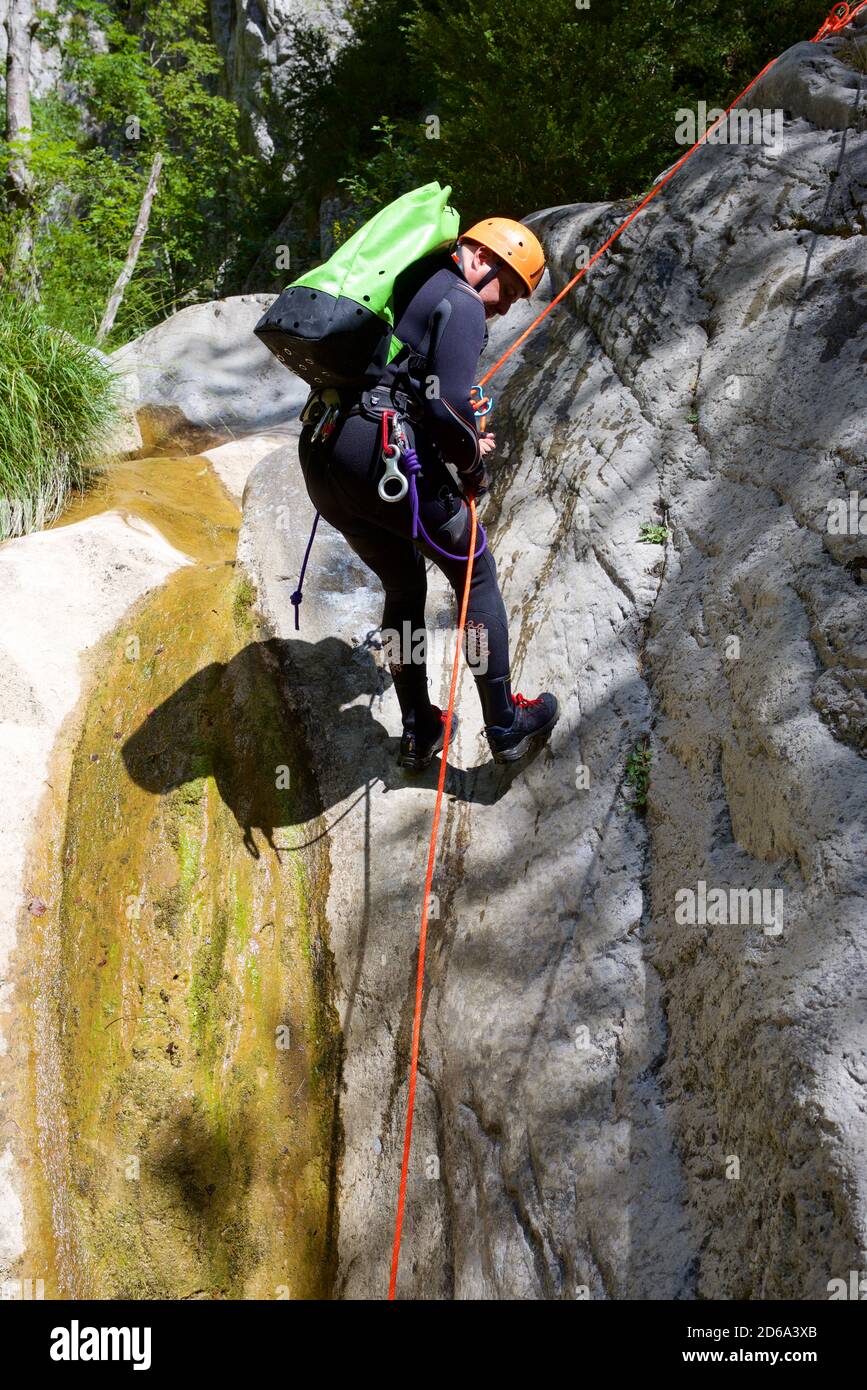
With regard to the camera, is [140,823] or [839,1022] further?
[140,823]

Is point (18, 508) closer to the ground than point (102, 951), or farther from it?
farther from it

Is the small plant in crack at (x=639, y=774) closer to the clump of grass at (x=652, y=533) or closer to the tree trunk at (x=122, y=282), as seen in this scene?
the clump of grass at (x=652, y=533)

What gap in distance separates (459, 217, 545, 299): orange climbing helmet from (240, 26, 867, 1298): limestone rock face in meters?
0.97

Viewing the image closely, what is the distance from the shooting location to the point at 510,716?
12.4 feet

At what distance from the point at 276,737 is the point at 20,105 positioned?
361 inches

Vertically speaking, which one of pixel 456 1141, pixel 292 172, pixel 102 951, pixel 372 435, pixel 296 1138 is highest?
pixel 292 172

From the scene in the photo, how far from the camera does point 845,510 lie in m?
3.09

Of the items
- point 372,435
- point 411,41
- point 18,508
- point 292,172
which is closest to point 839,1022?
point 372,435

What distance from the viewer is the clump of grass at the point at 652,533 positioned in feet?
13.0

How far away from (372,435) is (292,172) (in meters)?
14.5

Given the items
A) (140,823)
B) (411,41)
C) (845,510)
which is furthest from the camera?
(411,41)

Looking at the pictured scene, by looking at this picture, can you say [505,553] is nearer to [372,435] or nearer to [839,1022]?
[372,435]

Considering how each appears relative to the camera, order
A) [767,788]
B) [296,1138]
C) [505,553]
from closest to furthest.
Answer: [767,788] → [296,1138] → [505,553]

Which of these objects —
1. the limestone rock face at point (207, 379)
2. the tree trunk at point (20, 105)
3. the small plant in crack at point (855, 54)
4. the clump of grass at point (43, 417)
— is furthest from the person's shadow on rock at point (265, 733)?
the tree trunk at point (20, 105)
